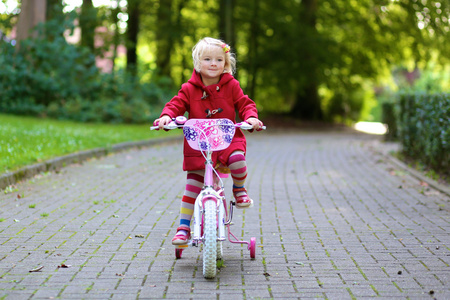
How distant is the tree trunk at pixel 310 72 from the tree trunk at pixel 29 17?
12.1 m

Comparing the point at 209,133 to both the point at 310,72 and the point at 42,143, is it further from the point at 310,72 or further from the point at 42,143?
the point at 310,72

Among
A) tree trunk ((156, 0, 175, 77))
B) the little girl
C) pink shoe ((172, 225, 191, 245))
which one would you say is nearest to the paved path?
pink shoe ((172, 225, 191, 245))

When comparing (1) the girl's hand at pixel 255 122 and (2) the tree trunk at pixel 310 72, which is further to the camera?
(2) the tree trunk at pixel 310 72

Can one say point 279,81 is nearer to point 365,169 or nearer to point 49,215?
point 365,169

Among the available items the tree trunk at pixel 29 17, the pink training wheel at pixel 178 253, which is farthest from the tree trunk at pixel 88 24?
the pink training wheel at pixel 178 253

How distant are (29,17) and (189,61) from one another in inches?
483

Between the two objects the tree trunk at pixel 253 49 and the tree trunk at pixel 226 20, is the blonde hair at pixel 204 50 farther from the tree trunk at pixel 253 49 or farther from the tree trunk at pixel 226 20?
the tree trunk at pixel 253 49

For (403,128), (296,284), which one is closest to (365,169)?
(403,128)

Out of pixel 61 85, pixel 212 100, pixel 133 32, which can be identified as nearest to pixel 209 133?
pixel 212 100

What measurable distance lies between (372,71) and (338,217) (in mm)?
25048

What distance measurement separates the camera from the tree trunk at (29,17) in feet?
63.9

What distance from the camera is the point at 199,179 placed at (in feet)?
14.9

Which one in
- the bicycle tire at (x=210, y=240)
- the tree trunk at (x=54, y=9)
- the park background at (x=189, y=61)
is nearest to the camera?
the bicycle tire at (x=210, y=240)

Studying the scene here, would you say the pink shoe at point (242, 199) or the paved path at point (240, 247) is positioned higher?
the pink shoe at point (242, 199)
